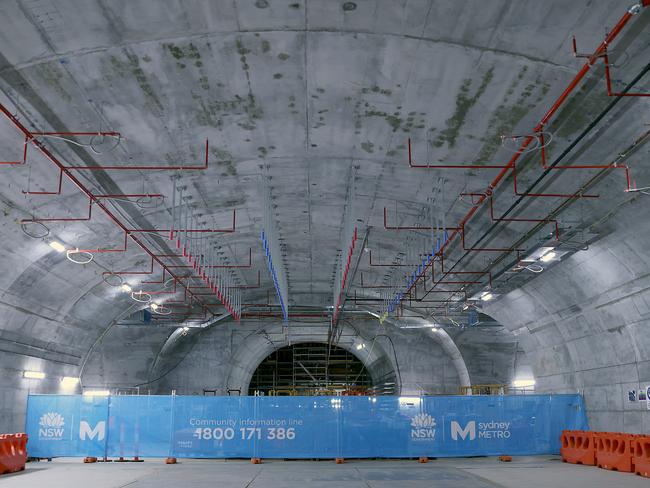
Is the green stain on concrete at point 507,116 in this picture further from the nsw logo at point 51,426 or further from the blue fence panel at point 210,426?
the nsw logo at point 51,426

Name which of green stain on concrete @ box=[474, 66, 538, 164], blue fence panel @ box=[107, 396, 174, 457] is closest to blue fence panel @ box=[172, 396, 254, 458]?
blue fence panel @ box=[107, 396, 174, 457]

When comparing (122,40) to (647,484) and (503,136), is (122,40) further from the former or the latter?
(647,484)

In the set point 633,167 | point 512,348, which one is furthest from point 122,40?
point 512,348

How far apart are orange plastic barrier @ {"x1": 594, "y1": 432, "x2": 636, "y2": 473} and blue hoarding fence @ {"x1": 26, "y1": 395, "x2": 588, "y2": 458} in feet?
7.97

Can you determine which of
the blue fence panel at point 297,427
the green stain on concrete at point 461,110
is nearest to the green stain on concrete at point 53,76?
the green stain on concrete at point 461,110

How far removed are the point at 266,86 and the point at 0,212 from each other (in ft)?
26.2

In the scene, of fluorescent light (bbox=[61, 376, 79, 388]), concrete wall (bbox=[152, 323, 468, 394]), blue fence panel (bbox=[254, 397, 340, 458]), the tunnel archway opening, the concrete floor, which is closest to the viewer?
the concrete floor

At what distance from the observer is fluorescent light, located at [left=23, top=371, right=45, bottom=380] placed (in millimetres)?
22438

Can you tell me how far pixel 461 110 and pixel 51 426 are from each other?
1468 cm

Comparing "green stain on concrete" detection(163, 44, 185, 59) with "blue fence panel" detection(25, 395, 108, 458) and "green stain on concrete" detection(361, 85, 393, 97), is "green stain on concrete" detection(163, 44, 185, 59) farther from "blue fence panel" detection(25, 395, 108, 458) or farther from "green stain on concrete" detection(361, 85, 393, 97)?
"blue fence panel" detection(25, 395, 108, 458)

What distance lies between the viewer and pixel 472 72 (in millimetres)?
11195

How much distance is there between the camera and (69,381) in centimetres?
2691

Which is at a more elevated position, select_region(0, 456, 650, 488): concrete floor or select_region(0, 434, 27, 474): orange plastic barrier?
select_region(0, 434, 27, 474): orange plastic barrier

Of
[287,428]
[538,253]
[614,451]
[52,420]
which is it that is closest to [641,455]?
[614,451]
